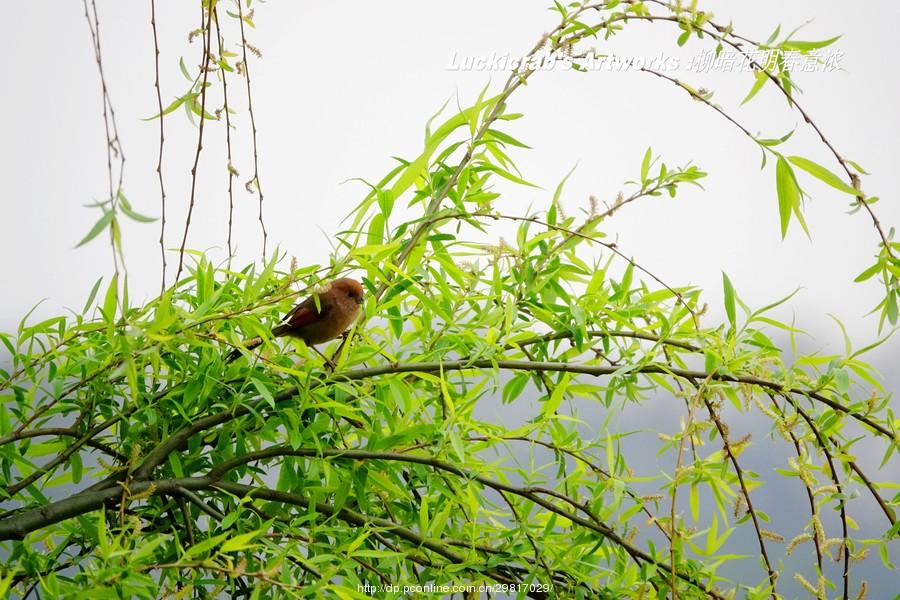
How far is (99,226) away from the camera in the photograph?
618 millimetres

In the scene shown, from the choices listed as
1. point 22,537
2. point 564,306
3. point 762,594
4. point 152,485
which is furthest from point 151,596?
point 762,594

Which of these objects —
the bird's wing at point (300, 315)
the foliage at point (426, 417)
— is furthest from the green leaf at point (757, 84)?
the bird's wing at point (300, 315)

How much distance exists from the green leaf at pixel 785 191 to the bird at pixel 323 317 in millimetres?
578

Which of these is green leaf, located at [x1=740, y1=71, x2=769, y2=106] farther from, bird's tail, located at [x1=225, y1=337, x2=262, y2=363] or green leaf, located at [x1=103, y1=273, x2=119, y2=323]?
green leaf, located at [x1=103, y1=273, x2=119, y2=323]

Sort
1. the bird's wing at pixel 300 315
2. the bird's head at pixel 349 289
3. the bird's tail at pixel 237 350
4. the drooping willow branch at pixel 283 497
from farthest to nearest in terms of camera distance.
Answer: the bird's head at pixel 349 289
the bird's wing at pixel 300 315
the bird's tail at pixel 237 350
the drooping willow branch at pixel 283 497

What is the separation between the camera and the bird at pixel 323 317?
132cm

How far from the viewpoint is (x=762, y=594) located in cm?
113

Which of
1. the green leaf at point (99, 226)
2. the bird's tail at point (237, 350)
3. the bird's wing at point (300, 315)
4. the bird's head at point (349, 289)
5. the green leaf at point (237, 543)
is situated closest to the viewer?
the green leaf at point (99, 226)

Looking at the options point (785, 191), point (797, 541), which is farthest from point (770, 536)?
point (785, 191)

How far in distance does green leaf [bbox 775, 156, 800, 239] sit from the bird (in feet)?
1.90

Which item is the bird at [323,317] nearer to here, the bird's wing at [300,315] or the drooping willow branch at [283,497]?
the bird's wing at [300,315]

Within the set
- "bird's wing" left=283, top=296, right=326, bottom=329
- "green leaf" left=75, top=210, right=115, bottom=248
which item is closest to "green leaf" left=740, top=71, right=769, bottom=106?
"bird's wing" left=283, top=296, right=326, bottom=329

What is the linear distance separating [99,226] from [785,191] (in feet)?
2.55

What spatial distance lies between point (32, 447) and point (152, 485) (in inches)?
11.0
